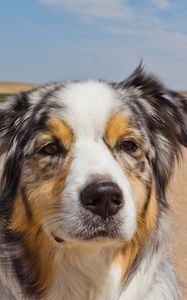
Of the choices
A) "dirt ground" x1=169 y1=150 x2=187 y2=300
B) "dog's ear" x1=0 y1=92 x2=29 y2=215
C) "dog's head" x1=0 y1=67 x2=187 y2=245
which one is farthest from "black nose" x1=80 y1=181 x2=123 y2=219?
"dirt ground" x1=169 y1=150 x2=187 y2=300

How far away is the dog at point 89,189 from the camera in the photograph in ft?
16.8

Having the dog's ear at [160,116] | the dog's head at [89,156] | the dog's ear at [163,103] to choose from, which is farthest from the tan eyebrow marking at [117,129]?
the dog's ear at [163,103]

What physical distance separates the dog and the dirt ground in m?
0.84

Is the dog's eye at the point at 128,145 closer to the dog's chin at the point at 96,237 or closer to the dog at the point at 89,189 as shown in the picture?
the dog at the point at 89,189

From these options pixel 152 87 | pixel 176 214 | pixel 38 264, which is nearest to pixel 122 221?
pixel 38 264

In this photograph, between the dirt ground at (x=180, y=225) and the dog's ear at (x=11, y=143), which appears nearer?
the dog's ear at (x=11, y=143)

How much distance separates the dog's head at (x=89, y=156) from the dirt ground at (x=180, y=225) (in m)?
0.85

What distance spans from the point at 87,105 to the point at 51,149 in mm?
417

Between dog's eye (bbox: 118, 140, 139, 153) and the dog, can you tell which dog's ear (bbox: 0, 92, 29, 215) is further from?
dog's eye (bbox: 118, 140, 139, 153)

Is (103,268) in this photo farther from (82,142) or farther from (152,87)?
(152,87)

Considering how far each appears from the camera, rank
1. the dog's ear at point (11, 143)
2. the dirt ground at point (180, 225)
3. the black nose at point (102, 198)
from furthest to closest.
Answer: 1. the dirt ground at point (180, 225)
2. the dog's ear at point (11, 143)
3. the black nose at point (102, 198)

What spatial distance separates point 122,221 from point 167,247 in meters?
1.15

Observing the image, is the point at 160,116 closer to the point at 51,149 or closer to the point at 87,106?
the point at 87,106

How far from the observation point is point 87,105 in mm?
5535
